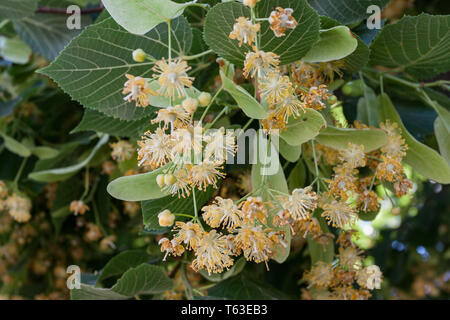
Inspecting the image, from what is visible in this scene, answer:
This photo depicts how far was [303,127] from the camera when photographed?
644 mm

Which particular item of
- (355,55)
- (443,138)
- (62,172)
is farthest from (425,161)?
(62,172)

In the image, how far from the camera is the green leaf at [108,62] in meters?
→ 0.74

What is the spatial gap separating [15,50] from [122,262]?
2.23 ft

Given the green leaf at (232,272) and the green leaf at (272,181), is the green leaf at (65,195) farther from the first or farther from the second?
the green leaf at (272,181)

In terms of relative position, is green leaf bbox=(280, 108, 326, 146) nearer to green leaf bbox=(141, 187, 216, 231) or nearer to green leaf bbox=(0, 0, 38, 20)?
green leaf bbox=(141, 187, 216, 231)

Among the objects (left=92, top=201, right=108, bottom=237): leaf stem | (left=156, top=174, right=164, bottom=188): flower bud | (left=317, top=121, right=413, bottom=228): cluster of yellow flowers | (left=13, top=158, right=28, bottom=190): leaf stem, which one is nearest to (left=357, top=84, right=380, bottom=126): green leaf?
(left=317, top=121, right=413, bottom=228): cluster of yellow flowers

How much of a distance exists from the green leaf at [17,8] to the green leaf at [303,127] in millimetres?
717

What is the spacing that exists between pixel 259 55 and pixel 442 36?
1.21ft

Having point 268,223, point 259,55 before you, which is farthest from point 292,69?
point 268,223

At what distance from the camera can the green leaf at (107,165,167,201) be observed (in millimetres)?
656

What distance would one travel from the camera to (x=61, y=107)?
132 centimetres

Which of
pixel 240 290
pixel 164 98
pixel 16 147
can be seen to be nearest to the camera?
pixel 164 98

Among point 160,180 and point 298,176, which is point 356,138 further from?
point 160,180

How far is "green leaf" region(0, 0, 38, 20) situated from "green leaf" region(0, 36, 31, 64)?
196 millimetres
